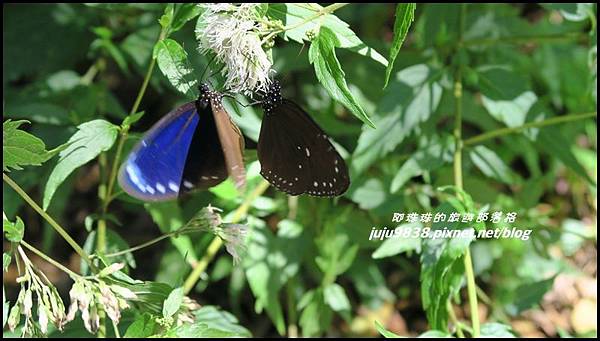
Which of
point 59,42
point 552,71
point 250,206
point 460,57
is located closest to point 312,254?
point 250,206

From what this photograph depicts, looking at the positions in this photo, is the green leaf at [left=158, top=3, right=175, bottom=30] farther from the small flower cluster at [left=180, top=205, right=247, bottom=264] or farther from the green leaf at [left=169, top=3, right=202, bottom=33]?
the small flower cluster at [left=180, top=205, right=247, bottom=264]

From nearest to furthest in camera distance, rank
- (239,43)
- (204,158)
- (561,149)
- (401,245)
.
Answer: (239,43), (204,158), (401,245), (561,149)

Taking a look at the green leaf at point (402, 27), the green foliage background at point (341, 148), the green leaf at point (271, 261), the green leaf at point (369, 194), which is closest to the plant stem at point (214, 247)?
the green foliage background at point (341, 148)

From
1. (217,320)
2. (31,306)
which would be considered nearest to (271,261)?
(217,320)

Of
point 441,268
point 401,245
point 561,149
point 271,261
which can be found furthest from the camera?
point 271,261

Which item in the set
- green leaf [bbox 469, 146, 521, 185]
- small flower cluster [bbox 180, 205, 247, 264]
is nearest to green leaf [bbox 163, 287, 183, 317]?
small flower cluster [bbox 180, 205, 247, 264]

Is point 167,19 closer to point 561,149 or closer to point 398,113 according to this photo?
point 398,113

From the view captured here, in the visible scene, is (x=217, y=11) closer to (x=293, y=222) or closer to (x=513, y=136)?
(x=293, y=222)
